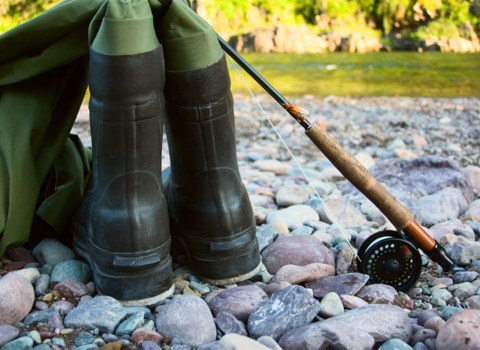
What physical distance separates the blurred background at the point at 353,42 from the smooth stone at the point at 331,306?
6707 mm

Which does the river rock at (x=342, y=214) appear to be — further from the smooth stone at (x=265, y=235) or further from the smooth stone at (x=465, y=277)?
the smooth stone at (x=465, y=277)

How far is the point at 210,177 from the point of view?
1571mm

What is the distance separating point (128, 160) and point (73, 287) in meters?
0.45

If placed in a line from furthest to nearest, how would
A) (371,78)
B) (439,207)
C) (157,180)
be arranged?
1. (371,78)
2. (439,207)
3. (157,180)

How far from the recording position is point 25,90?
5.60 ft

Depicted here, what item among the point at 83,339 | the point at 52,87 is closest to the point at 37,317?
the point at 83,339

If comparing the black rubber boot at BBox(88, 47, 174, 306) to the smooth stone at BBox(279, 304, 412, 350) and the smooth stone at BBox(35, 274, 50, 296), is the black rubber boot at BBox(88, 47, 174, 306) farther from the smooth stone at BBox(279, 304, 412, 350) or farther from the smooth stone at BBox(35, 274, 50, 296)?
the smooth stone at BBox(279, 304, 412, 350)

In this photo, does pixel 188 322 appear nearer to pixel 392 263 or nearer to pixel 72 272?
pixel 72 272

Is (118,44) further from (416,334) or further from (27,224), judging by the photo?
(416,334)

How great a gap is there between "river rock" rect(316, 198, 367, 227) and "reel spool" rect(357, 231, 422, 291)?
0.64m

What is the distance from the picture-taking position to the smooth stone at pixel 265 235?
1.95 metres

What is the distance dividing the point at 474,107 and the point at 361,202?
4.61 metres

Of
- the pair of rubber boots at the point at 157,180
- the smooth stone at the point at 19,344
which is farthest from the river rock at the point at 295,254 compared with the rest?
the smooth stone at the point at 19,344

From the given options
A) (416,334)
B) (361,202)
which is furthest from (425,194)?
(416,334)
